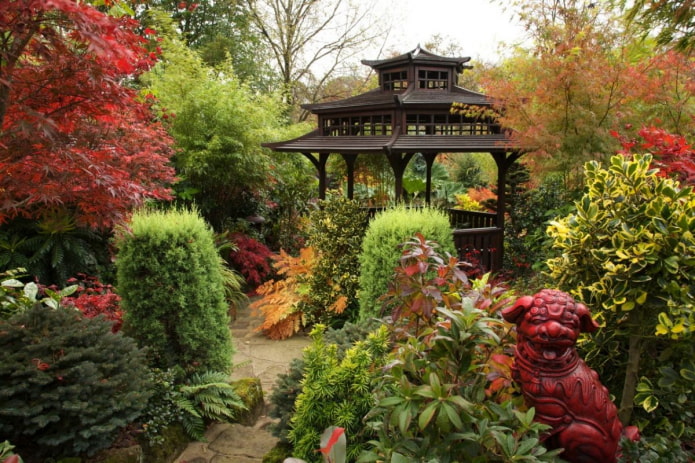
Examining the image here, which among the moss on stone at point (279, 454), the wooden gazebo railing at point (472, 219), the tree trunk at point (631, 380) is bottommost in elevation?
the moss on stone at point (279, 454)

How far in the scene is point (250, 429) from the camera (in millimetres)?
3666

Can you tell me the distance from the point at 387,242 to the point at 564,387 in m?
2.49

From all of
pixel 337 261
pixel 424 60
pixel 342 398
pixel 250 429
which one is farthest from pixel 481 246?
pixel 342 398

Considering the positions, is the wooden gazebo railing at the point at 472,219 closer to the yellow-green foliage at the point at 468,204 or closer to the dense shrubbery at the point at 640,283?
the yellow-green foliage at the point at 468,204

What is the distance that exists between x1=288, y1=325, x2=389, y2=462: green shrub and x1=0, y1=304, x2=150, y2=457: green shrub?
1.15 meters

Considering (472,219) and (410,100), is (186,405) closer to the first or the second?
(410,100)

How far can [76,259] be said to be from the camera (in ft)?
19.3

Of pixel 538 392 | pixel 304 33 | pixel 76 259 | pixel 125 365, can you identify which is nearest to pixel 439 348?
pixel 538 392

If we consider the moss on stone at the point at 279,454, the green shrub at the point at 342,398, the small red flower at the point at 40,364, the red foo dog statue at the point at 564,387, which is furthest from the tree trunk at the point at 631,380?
the small red flower at the point at 40,364

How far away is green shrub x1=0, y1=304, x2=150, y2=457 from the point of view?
106 inches

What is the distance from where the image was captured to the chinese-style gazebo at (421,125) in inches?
247

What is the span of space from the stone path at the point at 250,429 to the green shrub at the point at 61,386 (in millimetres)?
594

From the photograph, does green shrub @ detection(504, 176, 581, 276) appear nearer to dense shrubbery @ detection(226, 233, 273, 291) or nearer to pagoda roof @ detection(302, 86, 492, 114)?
pagoda roof @ detection(302, 86, 492, 114)

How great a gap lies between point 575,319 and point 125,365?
2.61 meters
